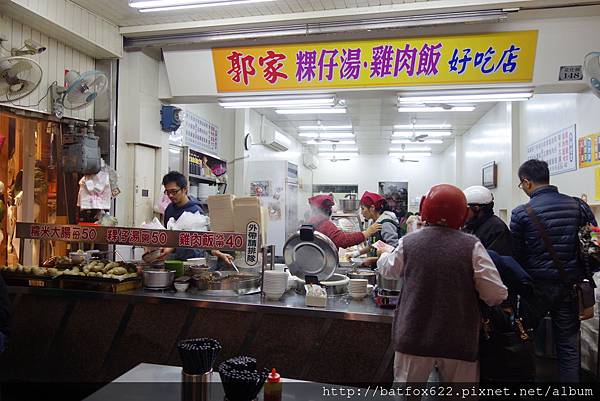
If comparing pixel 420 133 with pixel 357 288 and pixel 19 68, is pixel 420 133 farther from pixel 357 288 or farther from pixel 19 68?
pixel 19 68

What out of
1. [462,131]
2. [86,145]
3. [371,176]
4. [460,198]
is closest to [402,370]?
[460,198]

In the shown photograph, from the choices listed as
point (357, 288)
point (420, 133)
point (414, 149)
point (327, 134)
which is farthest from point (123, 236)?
point (414, 149)

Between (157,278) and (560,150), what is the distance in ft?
14.5

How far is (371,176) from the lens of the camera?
1369 centimetres

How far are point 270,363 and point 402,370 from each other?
3.13ft

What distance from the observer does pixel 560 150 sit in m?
4.59

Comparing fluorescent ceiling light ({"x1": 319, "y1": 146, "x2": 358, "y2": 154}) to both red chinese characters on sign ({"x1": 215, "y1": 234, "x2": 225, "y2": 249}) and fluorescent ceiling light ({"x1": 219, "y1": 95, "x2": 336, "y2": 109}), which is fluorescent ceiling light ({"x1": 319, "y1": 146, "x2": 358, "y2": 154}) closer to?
fluorescent ceiling light ({"x1": 219, "y1": 95, "x2": 336, "y2": 109})

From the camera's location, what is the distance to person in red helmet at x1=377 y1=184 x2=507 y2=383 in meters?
1.89

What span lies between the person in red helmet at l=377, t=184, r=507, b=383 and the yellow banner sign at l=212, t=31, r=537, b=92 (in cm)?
239

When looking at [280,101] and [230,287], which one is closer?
[230,287]

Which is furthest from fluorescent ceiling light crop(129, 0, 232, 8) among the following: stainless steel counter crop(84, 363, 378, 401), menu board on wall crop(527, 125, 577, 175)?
menu board on wall crop(527, 125, 577, 175)

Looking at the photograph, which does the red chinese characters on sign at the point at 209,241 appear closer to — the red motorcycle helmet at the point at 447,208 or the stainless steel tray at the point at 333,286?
the stainless steel tray at the point at 333,286

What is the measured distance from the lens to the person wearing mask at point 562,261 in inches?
113

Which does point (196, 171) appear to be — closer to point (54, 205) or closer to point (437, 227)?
point (54, 205)
